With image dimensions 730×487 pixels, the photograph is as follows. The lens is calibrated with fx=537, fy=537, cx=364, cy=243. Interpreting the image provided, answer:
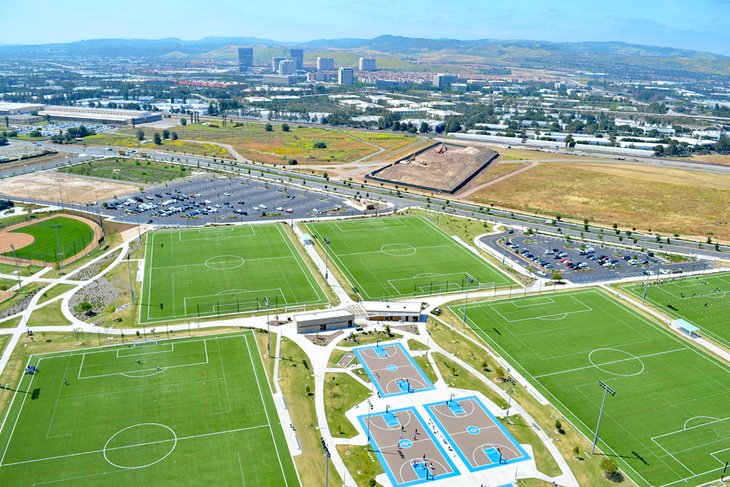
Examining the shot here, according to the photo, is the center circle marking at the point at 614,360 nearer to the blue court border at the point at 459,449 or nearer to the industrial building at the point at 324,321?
the blue court border at the point at 459,449

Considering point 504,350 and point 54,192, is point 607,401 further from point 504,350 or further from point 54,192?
point 54,192

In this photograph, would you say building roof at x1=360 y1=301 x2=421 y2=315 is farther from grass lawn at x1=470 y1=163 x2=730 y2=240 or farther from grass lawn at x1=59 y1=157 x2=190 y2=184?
grass lawn at x1=59 y1=157 x2=190 y2=184

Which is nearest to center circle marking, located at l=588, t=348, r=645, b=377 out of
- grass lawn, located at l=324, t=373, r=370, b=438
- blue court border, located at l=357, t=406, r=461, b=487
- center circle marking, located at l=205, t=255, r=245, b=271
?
blue court border, located at l=357, t=406, r=461, b=487

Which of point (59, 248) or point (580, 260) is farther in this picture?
point (580, 260)

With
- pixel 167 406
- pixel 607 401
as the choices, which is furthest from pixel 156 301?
pixel 607 401

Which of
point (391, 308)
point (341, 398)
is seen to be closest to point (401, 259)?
point (391, 308)

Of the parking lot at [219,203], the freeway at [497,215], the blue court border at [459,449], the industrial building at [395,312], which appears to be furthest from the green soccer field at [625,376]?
the parking lot at [219,203]

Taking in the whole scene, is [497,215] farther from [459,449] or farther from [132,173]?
[132,173]
